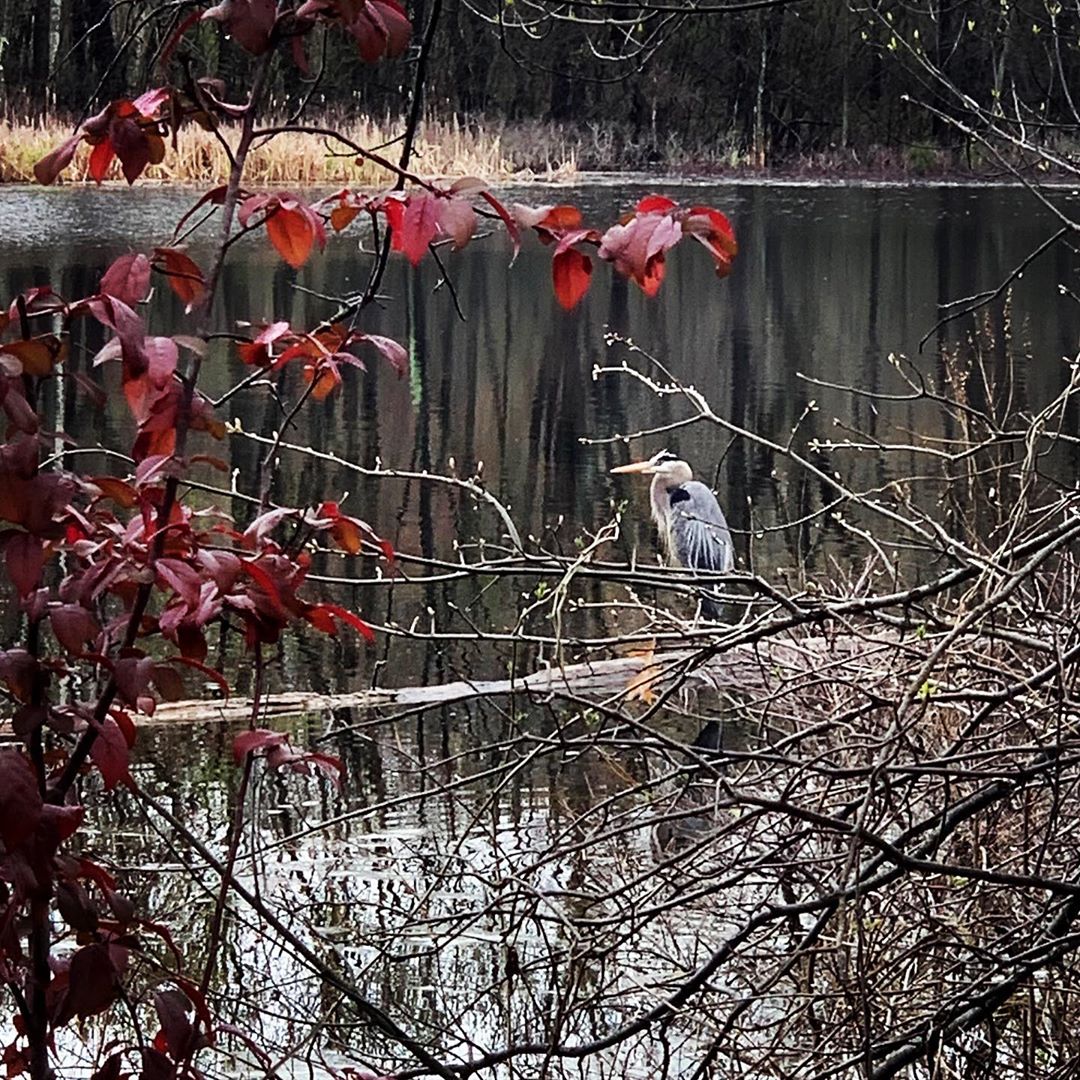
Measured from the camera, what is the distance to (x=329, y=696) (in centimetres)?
540

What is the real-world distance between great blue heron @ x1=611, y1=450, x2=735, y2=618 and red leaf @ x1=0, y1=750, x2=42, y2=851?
4594 millimetres

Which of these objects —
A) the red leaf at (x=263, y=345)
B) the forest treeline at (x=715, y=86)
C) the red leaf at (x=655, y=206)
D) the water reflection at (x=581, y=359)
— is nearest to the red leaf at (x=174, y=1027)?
the red leaf at (x=263, y=345)

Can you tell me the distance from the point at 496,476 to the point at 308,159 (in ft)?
39.3

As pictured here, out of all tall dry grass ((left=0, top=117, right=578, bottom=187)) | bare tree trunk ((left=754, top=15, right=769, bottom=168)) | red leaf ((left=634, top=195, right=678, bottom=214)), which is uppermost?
bare tree trunk ((left=754, top=15, right=769, bottom=168))

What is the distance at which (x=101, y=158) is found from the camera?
192 centimetres

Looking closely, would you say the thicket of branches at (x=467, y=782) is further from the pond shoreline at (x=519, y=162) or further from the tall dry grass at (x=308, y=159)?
the tall dry grass at (x=308, y=159)

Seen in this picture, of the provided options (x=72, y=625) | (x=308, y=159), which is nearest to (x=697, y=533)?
(x=72, y=625)

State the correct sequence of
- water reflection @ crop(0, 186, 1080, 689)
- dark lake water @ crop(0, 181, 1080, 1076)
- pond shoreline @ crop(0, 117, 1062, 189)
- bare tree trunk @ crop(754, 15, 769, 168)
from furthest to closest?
1. bare tree trunk @ crop(754, 15, 769, 168)
2. pond shoreline @ crop(0, 117, 1062, 189)
3. water reflection @ crop(0, 186, 1080, 689)
4. dark lake water @ crop(0, 181, 1080, 1076)

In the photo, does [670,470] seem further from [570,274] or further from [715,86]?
[715,86]

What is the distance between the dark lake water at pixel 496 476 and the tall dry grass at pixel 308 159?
0.62m

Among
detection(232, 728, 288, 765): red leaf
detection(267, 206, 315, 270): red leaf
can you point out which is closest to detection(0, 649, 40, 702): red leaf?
detection(232, 728, 288, 765): red leaf

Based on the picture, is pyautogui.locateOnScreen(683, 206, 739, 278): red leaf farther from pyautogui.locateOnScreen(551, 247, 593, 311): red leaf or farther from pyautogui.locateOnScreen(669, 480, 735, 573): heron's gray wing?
pyautogui.locateOnScreen(669, 480, 735, 573): heron's gray wing

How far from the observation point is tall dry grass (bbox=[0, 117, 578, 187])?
2127 cm

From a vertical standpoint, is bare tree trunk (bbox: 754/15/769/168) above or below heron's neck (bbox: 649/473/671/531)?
above
